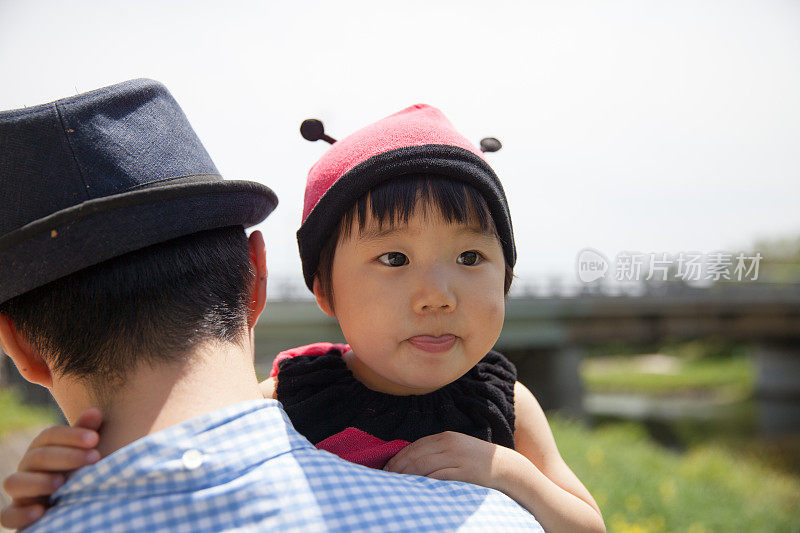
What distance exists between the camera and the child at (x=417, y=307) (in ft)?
6.26

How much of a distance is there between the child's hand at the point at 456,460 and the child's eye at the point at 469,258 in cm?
55

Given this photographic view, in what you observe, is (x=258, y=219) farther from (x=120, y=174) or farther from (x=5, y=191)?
(x=5, y=191)

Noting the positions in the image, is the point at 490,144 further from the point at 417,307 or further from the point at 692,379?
the point at 692,379

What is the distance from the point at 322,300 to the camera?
230 centimetres

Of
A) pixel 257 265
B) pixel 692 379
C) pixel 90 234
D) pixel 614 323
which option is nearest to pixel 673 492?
pixel 257 265

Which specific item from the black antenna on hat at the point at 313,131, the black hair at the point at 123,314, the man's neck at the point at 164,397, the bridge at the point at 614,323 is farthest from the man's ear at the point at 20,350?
the bridge at the point at 614,323

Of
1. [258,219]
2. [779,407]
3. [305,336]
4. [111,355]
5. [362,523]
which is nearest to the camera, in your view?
[362,523]

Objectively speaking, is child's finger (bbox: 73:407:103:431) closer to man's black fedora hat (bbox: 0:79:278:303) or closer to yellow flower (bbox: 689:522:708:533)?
man's black fedora hat (bbox: 0:79:278:303)

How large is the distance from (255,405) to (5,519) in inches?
21.6

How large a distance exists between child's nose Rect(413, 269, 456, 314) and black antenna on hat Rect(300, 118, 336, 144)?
0.89 metres

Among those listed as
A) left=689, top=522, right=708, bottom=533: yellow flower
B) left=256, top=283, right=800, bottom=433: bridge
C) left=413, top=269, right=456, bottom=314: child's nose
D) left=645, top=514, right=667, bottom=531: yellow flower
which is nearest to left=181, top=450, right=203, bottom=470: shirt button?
left=413, top=269, right=456, bottom=314: child's nose

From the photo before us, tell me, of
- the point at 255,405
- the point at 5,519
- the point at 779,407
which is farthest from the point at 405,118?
the point at 779,407

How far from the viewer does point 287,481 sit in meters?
1.32

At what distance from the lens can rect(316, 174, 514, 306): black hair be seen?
6.50 feet
